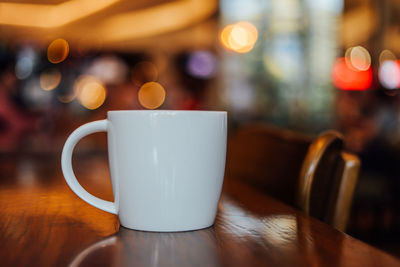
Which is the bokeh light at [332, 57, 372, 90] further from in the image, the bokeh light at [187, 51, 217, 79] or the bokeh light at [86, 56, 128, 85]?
the bokeh light at [86, 56, 128, 85]

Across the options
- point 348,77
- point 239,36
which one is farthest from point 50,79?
point 348,77

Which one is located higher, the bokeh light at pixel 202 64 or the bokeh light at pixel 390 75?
the bokeh light at pixel 202 64

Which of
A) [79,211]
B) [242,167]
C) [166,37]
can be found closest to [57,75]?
[166,37]

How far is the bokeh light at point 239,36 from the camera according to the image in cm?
465

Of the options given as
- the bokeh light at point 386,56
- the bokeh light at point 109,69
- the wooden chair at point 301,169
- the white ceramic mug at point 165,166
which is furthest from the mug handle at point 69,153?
the bokeh light at point 386,56

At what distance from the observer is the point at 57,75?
13.2ft

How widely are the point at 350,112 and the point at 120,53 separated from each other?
238cm

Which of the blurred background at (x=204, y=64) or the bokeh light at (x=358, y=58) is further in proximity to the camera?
the bokeh light at (x=358, y=58)

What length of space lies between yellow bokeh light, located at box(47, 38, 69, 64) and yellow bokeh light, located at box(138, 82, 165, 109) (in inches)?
32.1

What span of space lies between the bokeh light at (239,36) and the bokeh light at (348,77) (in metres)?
0.95

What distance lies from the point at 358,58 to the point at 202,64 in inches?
64.6

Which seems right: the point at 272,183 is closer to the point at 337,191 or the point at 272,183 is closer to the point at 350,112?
the point at 337,191

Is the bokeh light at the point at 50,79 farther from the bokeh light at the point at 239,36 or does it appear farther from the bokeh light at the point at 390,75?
the bokeh light at the point at 390,75

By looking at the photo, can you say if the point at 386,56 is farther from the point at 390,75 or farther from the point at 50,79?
the point at 50,79
